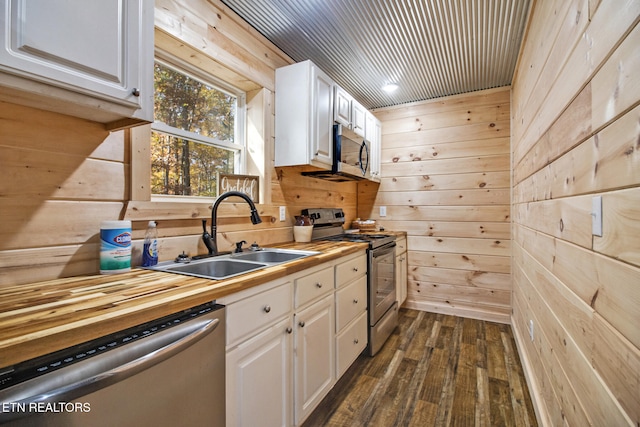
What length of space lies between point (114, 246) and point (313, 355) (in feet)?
3.58

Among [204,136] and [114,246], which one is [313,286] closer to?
[114,246]

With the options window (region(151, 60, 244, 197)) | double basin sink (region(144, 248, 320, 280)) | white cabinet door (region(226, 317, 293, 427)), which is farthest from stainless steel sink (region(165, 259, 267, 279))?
window (region(151, 60, 244, 197))

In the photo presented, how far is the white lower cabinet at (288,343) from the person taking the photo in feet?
3.66

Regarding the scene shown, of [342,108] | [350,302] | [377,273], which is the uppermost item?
[342,108]

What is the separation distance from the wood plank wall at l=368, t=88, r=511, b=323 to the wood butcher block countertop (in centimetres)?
262

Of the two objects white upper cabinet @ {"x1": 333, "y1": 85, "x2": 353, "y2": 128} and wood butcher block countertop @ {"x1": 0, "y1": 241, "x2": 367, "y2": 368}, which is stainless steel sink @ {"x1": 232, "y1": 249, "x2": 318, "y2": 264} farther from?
white upper cabinet @ {"x1": 333, "y1": 85, "x2": 353, "y2": 128}

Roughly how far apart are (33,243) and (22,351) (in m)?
0.70

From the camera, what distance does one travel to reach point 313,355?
159 centimetres

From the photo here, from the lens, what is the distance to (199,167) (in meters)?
1.91

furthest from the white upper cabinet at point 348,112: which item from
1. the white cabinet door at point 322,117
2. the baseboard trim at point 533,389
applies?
the baseboard trim at point 533,389

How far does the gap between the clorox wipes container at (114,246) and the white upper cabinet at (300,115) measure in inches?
50.2

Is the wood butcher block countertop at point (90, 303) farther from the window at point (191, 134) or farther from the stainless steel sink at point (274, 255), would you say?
the window at point (191, 134)

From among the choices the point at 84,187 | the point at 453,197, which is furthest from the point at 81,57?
the point at 453,197

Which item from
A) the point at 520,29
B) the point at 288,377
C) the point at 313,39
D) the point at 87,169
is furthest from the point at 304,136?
the point at 520,29
